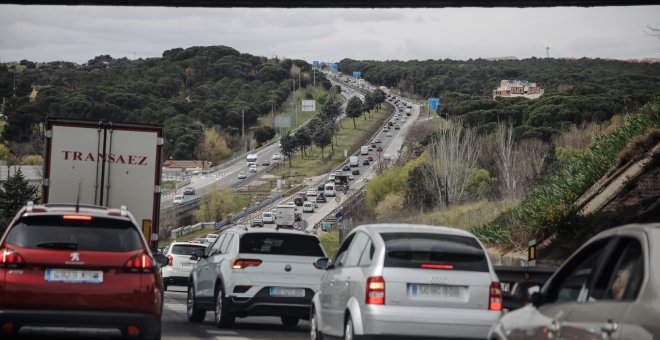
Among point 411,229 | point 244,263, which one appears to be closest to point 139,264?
point 411,229

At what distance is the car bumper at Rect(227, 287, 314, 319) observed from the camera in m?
19.0

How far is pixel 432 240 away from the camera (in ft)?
42.4

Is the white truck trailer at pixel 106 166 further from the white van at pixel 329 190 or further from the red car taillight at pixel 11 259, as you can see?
the white van at pixel 329 190

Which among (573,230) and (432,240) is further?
(573,230)

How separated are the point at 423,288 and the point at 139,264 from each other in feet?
9.68

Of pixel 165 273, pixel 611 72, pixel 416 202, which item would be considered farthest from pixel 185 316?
pixel 611 72

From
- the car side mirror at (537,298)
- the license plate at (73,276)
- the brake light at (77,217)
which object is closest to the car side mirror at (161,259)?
the brake light at (77,217)

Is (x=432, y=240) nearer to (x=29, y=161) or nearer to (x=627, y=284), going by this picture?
(x=627, y=284)

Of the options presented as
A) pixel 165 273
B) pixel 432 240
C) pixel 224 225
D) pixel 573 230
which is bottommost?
pixel 224 225

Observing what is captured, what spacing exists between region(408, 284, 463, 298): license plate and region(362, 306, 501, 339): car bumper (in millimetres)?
157

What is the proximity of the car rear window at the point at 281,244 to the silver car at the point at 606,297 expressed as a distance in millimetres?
10315

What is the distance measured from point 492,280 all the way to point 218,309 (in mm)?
8007

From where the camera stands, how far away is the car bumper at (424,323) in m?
12.4

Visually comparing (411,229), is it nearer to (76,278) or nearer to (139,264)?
(139,264)
